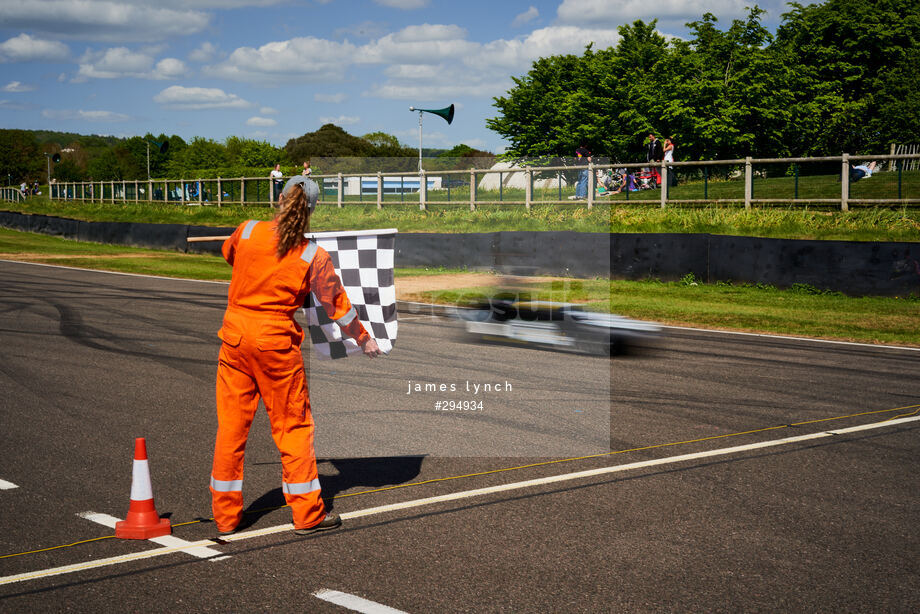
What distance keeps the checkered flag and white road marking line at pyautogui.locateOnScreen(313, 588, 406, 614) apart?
5.72ft

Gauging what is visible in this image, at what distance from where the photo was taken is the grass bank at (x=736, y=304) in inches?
491

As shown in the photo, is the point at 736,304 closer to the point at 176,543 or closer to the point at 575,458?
the point at 575,458

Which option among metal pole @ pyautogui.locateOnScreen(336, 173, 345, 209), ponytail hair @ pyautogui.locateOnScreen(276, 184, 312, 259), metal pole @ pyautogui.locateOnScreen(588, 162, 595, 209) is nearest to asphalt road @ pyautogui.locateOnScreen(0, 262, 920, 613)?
ponytail hair @ pyautogui.locateOnScreen(276, 184, 312, 259)

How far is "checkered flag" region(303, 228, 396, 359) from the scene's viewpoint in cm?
520

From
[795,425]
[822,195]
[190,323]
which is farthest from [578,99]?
[795,425]

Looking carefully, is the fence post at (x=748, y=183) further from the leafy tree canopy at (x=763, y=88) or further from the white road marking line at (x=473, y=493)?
the leafy tree canopy at (x=763, y=88)

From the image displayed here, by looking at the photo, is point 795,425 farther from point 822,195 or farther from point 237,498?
point 822,195

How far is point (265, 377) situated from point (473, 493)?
156 cm

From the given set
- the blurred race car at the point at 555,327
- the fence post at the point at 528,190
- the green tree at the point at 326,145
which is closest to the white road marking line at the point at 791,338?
the blurred race car at the point at 555,327

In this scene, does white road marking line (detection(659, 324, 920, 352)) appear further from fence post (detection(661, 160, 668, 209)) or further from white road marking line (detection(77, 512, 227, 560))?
fence post (detection(661, 160, 668, 209))

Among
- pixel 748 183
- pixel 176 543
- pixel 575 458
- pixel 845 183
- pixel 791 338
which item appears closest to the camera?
pixel 176 543

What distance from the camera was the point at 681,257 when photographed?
55.8ft

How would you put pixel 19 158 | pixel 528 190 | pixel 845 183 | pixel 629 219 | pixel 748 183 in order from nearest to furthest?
pixel 845 183, pixel 748 183, pixel 629 219, pixel 528 190, pixel 19 158

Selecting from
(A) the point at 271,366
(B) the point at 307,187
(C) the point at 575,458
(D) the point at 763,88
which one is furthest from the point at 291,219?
(D) the point at 763,88
